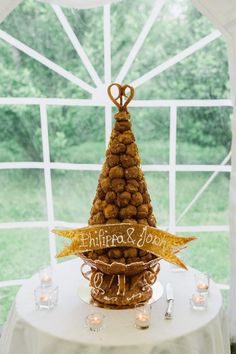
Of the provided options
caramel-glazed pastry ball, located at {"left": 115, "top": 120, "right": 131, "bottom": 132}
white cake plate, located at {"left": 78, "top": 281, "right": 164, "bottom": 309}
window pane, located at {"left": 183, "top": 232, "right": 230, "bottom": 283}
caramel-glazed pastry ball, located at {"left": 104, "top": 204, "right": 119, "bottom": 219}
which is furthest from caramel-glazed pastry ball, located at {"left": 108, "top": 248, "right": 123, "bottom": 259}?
window pane, located at {"left": 183, "top": 232, "right": 230, "bottom": 283}

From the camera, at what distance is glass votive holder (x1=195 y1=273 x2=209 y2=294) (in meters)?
2.37

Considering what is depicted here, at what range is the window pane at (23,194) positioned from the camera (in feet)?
10.9

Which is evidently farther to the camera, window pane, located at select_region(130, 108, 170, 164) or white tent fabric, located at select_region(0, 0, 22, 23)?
window pane, located at select_region(130, 108, 170, 164)

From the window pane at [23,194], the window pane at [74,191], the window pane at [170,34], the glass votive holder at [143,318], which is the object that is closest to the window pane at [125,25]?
the window pane at [170,34]

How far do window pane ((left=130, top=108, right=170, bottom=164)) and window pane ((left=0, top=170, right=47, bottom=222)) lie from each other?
69 cm

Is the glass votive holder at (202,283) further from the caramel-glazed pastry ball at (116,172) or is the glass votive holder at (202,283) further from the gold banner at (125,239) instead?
the caramel-glazed pastry ball at (116,172)

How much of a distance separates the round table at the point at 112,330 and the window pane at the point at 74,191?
1031 mm

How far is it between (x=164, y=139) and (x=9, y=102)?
1032mm

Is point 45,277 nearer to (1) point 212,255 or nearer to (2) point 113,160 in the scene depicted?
(2) point 113,160

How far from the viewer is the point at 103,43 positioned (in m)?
3.22

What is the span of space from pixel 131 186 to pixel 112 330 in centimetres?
58

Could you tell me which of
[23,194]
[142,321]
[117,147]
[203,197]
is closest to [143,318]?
[142,321]

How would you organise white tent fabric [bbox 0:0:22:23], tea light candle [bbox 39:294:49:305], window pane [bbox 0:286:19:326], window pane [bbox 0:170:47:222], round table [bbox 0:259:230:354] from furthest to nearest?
window pane [bbox 0:286:19:326]
window pane [bbox 0:170:47:222]
white tent fabric [bbox 0:0:22:23]
tea light candle [bbox 39:294:49:305]
round table [bbox 0:259:230:354]

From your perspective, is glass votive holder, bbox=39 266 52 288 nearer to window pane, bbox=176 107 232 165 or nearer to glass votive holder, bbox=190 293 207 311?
glass votive holder, bbox=190 293 207 311
